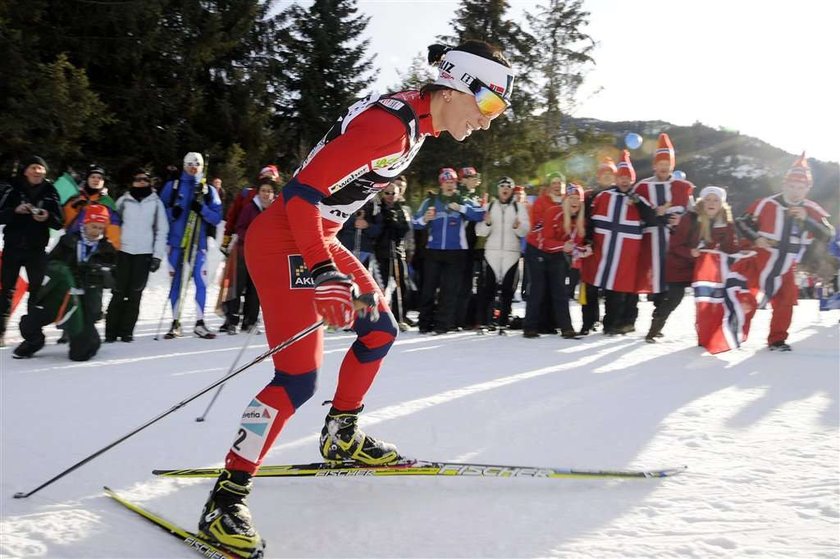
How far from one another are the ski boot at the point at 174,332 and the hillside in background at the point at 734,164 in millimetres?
45196

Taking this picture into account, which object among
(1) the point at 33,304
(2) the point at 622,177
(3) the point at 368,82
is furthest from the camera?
(3) the point at 368,82

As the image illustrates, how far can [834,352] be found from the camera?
7.71 m

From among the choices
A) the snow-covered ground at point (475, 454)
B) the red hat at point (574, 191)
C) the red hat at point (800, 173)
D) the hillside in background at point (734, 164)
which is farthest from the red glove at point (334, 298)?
the hillside in background at point (734, 164)

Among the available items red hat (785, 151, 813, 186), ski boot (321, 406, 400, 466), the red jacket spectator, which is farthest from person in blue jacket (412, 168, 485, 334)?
ski boot (321, 406, 400, 466)

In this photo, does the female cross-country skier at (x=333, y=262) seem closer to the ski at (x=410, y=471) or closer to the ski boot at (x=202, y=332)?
the ski at (x=410, y=471)

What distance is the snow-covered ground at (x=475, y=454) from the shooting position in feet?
9.11

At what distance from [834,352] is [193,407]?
6895 millimetres

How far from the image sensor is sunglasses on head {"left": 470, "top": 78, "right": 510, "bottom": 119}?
3.10 metres

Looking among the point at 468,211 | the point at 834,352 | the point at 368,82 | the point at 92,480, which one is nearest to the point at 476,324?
the point at 468,211

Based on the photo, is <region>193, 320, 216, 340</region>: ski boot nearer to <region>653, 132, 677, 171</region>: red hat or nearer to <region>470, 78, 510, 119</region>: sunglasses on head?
<region>653, 132, 677, 171</region>: red hat

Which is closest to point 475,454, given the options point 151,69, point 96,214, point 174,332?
point 96,214

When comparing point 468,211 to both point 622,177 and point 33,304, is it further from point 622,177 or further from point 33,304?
point 33,304

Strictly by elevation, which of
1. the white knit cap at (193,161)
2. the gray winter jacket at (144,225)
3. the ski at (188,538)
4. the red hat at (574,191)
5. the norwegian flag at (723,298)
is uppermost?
the white knit cap at (193,161)

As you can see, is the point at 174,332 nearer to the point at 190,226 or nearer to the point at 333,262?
the point at 190,226
